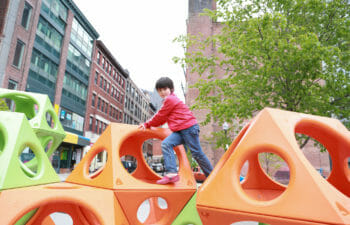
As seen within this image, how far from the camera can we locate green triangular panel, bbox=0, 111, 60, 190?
6.45ft

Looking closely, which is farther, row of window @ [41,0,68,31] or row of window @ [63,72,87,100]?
row of window @ [63,72,87,100]

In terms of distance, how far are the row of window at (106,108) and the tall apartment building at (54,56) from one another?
7.33 ft

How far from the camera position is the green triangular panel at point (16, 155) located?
1.97 metres

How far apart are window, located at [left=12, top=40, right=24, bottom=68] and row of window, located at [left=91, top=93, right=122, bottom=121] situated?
12.5m

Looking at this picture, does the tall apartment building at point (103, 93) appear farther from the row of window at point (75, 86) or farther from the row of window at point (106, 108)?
the row of window at point (75, 86)

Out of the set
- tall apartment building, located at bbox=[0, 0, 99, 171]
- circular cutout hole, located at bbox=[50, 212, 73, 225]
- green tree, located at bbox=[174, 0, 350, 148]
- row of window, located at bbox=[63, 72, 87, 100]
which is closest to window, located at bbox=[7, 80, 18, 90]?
tall apartment building, located at bbox=[0, 0, 99, 171]

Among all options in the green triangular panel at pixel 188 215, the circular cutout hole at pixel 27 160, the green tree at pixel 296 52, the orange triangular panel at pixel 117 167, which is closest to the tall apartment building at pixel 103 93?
the circular cutout hole at pixel 27 160

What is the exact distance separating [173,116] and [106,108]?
33802 mm

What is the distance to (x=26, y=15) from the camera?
19672mm

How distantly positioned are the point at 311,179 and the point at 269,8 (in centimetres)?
825

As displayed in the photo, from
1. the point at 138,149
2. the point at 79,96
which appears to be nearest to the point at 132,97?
the point at 79,96

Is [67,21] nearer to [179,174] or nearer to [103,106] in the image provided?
[103,106]

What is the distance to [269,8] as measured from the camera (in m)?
8.27

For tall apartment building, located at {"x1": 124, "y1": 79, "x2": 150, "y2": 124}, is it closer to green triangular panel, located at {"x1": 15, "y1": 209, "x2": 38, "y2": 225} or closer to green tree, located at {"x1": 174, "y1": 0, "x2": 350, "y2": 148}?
green tree, located at {"x1": 174, "y1": 0, "x2": 350, "y2": 148}
